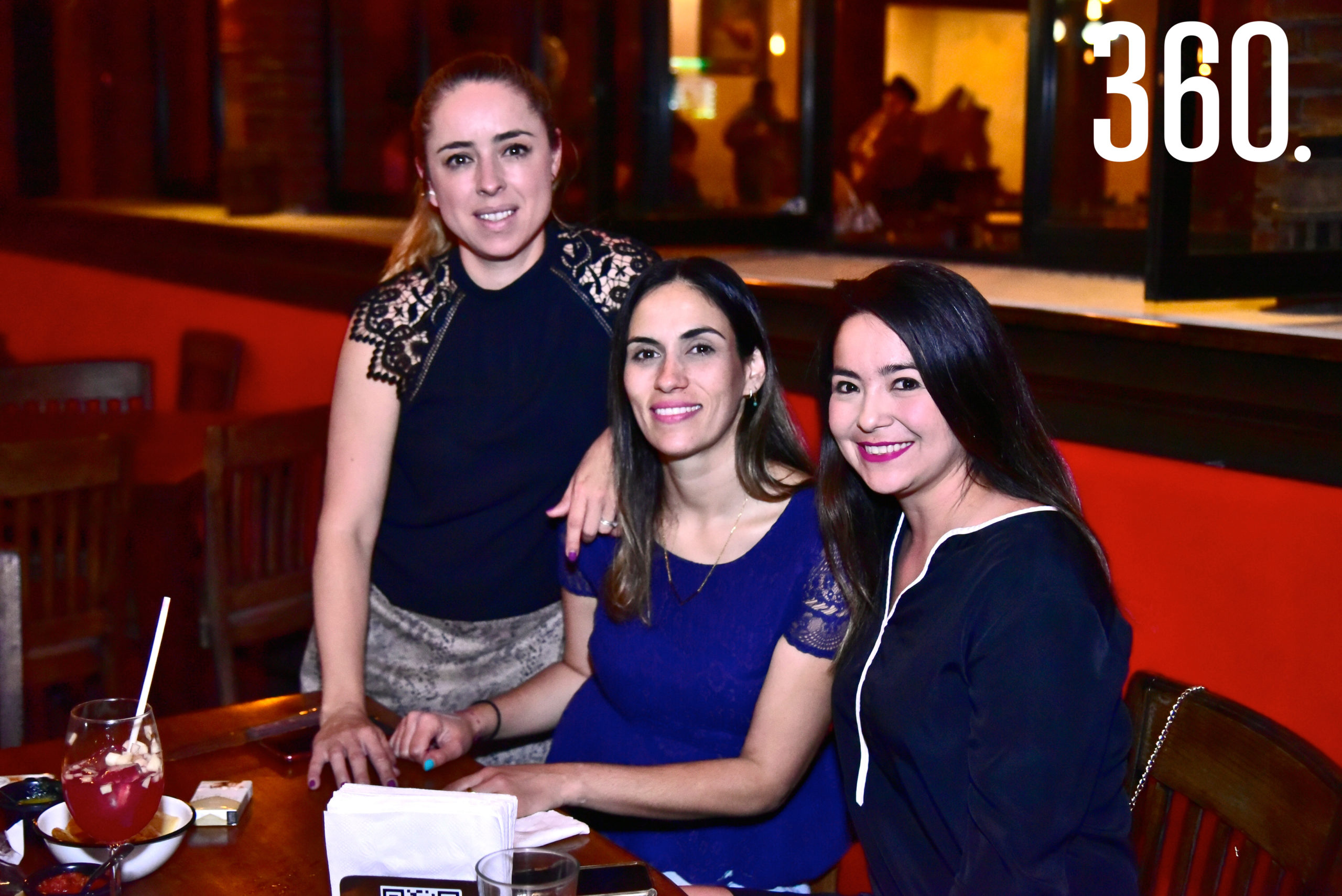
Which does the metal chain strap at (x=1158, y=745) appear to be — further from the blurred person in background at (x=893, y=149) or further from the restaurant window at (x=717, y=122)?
the blurred person in background at (x=893, y=149)

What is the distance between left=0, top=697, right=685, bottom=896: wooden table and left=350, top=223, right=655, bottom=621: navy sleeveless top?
357mm

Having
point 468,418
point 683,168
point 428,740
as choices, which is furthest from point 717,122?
point 428,740

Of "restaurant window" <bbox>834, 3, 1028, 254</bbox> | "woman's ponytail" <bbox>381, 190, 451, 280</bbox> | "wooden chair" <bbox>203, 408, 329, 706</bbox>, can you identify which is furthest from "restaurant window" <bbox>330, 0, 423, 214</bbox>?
"woman's ponytail" <bbox>381, 190, 451, 280</bbox>

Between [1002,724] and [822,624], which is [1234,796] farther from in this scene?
[822,624]

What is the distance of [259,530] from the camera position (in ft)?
10.4

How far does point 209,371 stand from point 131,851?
12.7 ft

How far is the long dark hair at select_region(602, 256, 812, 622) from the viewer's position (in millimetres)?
1932

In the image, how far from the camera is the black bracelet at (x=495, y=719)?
196 cm

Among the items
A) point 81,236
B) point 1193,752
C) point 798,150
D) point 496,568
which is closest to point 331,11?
point 81,236

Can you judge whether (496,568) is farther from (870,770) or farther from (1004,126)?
(1004,126)

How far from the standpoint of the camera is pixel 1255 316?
246cm

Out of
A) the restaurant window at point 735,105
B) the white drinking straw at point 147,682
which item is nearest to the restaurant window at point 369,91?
the restaurant window at point 735,105

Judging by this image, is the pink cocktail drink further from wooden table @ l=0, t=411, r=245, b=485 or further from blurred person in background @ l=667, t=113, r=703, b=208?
blurred person in background @ l=667, t=113, r=703, b=208

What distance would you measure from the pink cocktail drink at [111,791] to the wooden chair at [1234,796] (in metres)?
1.11
